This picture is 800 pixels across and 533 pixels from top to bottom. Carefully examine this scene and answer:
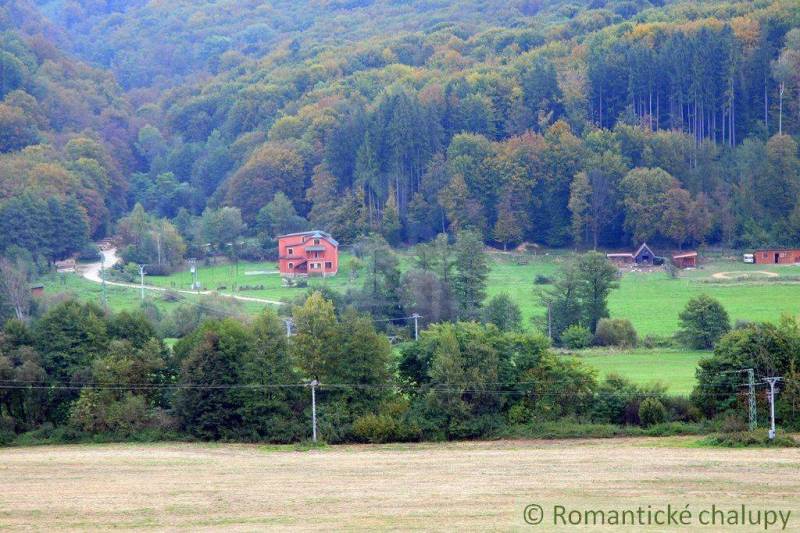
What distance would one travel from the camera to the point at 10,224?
266 ft

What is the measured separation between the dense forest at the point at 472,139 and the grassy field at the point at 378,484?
151 ft

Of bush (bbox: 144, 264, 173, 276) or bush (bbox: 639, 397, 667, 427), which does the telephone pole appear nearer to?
bush (bbox: 639, 397, 667, 427)

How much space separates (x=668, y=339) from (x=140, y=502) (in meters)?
28.0

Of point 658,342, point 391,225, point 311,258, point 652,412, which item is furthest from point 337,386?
point 391,225

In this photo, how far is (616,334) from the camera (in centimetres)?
5262

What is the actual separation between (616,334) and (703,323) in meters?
3.75

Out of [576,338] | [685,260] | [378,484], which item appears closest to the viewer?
[378,484]

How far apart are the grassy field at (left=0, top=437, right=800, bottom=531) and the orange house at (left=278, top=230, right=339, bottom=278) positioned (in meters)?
36.5

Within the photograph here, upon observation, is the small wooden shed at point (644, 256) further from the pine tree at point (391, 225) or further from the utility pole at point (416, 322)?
the utility pole at point (416, 322)

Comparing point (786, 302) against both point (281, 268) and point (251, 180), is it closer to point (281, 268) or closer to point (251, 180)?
point (281, 268)

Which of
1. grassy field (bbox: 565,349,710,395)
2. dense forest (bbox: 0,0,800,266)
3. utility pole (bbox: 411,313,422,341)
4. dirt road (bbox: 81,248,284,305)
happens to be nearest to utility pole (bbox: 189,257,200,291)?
dirt road (bbox: 81,248,284,305)

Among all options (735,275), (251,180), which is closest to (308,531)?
(735,275)

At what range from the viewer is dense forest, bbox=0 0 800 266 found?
81438 millimetres

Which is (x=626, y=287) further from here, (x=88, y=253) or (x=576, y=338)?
(x=88, y=253)
